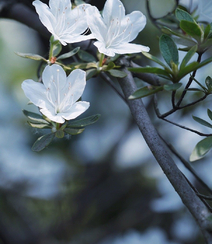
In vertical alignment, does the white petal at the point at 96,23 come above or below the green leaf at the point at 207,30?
below

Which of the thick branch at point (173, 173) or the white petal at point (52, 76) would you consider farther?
the white petal at point (52, 76)

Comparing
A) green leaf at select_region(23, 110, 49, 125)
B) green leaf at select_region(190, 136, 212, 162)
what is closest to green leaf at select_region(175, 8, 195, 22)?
green leaf at select_region(190, 136, 212, 162)

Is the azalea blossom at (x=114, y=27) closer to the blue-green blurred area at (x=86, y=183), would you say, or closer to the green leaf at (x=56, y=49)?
the green leaf at (x=56, y=49)

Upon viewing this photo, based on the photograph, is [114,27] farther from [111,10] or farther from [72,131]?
[72,131]

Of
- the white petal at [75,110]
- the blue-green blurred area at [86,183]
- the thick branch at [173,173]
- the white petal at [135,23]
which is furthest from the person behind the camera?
the blue-green blurred area at [86,183]

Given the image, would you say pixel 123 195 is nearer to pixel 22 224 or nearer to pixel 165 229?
pixel 165 229

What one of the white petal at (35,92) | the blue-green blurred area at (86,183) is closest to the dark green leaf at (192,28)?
the white petal at (35,92)

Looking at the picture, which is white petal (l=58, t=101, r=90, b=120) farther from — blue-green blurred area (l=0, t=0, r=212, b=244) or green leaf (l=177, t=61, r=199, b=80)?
blue-green blurred area (l=0, t=0, r=212, b=244)
